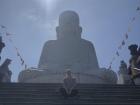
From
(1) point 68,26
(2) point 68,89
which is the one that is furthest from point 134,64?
(1) point 68,26

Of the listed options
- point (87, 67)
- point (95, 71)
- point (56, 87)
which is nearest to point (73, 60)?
point (87, 67)

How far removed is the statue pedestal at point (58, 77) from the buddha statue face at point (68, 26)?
23.9ft

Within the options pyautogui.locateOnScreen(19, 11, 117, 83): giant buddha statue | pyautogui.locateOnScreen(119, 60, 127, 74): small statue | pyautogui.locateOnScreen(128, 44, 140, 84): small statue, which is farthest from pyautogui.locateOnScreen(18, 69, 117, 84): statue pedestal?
pyautogui.locateOnScreen(128, 44, 140, 84): small statue

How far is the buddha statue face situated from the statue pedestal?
7286mm

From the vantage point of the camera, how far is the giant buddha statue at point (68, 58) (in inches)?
1045

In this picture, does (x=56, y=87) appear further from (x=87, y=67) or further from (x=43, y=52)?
(x=43, y=52)

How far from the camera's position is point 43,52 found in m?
32.3

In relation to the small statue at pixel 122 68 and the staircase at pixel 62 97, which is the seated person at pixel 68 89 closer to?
the staircase at pixel 62 97

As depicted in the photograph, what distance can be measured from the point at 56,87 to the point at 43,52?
17.9 metres

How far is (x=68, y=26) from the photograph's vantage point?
34562mm

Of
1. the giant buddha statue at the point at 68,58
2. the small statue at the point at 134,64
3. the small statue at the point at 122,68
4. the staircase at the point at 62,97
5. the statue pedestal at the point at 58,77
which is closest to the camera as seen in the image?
the staircase at the point at 62,97

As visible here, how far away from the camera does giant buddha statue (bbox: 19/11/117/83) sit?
26.5 metres

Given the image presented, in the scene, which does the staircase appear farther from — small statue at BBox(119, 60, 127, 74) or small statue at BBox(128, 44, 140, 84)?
small statue at BBox(119, 60, 127, 74)

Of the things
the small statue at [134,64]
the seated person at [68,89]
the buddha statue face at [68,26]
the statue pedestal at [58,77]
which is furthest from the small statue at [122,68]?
the seated person at [68,89]
